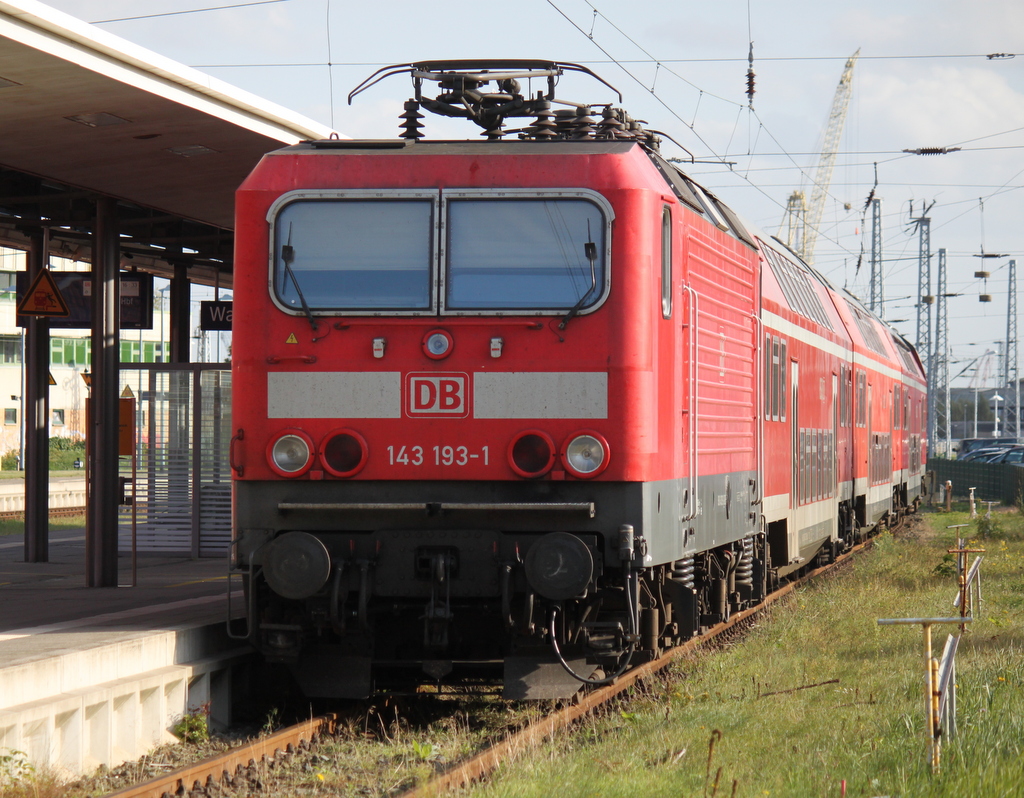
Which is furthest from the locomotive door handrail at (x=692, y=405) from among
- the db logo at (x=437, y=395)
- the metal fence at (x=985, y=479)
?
the metal fence at (x=985, y=479)

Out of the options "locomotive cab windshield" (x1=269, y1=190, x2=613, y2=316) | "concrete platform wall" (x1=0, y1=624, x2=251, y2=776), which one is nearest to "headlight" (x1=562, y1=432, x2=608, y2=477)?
"locomotive cab windshield" (x1=269, y1=190, x2=613, y2=316)

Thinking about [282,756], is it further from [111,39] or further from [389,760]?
[111,39]

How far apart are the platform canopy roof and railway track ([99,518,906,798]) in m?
4.54

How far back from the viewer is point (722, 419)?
970cm

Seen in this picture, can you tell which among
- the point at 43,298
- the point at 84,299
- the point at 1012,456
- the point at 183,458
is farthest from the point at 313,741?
the point at 1012,456

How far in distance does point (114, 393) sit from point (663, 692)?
19.9ft

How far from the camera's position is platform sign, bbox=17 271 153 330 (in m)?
13.9

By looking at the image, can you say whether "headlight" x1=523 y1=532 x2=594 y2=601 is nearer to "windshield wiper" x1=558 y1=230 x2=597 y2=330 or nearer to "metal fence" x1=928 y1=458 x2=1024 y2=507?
"windshield wiper" x1=558 y1=230 x2=597 y2=330

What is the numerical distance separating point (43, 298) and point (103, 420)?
1774 mm

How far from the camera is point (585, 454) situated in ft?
25.1

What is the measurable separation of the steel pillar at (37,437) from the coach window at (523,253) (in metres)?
8.69

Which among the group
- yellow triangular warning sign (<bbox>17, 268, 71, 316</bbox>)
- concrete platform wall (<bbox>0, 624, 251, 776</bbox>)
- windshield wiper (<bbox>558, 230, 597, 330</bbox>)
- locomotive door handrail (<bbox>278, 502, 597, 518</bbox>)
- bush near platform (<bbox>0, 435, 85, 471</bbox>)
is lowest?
concrete platform wall (<bbox>0, 624, 251, 776</bbox>)

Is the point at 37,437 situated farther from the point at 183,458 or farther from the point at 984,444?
the point at 984,444

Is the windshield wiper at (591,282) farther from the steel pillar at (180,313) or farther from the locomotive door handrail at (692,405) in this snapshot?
the steel pillar at (180,313)
